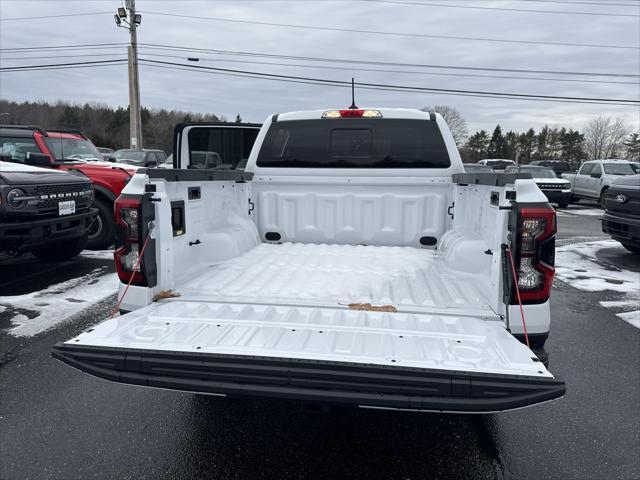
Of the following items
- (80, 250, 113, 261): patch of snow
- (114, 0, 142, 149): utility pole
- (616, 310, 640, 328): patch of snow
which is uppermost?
(114, 0, 142, 149): utility pole

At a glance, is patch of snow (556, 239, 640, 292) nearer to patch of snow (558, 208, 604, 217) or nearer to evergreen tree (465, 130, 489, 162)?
patch of snow (558, 208, 604, 217)

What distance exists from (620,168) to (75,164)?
19550 mm

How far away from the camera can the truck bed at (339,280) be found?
2893mm

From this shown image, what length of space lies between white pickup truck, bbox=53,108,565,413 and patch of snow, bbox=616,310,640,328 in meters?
2.80

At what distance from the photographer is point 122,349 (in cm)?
216

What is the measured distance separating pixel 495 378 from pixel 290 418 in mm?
1673

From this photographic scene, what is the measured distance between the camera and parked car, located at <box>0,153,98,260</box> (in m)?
5.66

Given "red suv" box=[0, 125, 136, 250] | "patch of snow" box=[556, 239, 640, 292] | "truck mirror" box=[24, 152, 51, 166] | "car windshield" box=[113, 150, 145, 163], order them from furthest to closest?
"car windshield" box=[113, 150, 145, 163] < "red suv" box=[0, 125, 136, 250] < "truck mirror" box=[24, 152, 51, 166] < "patch of snow" box=[556, 239, 640, 292]

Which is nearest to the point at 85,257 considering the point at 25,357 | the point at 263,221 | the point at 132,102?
the point at 25,357

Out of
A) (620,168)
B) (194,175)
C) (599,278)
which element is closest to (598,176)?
(620,168)

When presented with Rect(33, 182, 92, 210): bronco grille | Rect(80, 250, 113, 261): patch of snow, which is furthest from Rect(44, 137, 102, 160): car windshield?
Rect(33, 182, 92, 210): bronco grille

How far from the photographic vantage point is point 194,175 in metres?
3.24

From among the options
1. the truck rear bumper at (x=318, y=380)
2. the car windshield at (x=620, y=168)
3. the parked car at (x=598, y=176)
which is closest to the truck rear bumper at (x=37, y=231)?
the truck rear bumper at (x=318, y=380)

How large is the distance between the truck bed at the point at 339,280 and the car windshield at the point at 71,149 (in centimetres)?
644
